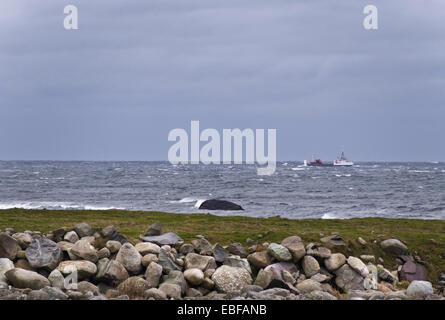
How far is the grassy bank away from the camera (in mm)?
15969

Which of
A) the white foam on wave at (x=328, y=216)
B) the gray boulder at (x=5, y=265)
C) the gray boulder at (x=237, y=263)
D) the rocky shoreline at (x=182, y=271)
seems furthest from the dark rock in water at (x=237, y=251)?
the white foam on wave at (x=328, y=216)

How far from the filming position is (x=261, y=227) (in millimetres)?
19703

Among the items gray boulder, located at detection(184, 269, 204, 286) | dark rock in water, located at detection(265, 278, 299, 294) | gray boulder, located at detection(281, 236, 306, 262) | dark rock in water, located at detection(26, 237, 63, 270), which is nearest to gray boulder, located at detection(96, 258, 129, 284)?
dark rock in water, located at detection(26, 237, 63, 270)

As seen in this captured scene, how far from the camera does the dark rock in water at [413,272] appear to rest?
14656 mm

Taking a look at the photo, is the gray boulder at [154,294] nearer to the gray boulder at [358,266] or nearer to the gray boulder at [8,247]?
the gray boulder at [8,247]

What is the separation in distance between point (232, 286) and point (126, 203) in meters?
33.1

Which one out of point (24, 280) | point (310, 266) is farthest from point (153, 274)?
point (310, 266)

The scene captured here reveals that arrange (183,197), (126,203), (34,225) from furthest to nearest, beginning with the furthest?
(183,197) < (126,203) < (34,225)

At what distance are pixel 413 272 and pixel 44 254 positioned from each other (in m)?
9.37

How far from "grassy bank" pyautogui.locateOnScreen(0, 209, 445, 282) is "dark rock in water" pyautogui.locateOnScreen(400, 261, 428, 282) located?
0.22 meters

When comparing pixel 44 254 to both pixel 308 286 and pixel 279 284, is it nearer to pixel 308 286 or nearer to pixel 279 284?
pixel 279 284

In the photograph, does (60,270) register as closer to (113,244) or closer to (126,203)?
(113,244)
